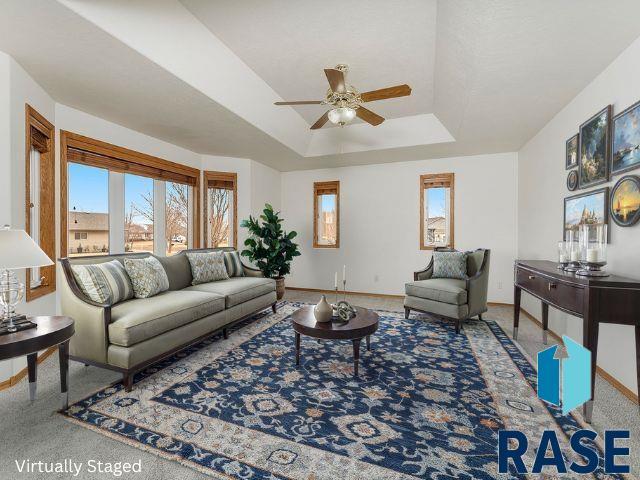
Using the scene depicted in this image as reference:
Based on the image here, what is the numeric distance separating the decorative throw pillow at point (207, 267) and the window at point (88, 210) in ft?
3.78

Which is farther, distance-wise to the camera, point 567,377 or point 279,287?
point 279,287

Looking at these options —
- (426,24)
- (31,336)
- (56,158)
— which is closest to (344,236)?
(426,24)

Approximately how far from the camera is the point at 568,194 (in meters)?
3.35

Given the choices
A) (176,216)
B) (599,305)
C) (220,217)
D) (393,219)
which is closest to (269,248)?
(220,217)

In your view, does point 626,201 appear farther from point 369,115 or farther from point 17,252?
point 17,252

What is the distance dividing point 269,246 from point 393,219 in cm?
239

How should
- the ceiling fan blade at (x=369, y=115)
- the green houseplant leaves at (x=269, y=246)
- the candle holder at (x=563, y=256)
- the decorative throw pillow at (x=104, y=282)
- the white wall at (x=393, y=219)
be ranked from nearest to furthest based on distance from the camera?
the decorative throw pillow at (x=104, y=282) < the candle holder at (x=563, y=256) < the ceiling fan blade at (x=369, y=115) < the white wall at (x=393, y=219) < the green houseplant leaves at (x=269, y=246)

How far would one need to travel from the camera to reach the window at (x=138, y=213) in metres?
4.31

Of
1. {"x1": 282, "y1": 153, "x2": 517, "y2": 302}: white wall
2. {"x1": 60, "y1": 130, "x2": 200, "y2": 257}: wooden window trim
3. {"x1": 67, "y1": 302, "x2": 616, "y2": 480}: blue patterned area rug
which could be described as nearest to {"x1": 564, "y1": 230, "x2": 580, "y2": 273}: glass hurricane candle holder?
{"x1": 67, "y1": 302, "x2": 616, "y2": 480}: blue patterned area rug

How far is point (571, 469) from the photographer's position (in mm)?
1544

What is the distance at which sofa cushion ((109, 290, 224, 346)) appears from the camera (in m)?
2.33

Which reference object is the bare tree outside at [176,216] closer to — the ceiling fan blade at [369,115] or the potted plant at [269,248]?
the potted plant at [269,248]

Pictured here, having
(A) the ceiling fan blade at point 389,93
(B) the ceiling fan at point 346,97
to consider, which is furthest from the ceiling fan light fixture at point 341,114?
(A) the ceiling fan blade at point 389,93

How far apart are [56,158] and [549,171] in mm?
5848
